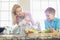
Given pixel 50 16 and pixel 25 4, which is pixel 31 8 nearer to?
pixel 25 4

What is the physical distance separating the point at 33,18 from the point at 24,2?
206mm

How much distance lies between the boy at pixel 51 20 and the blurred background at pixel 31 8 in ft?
0.13

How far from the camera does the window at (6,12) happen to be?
1.66m

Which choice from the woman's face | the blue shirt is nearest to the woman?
the woman's face

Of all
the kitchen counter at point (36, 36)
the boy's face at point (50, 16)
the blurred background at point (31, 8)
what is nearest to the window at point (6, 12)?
the blurred background at point (31, 8)

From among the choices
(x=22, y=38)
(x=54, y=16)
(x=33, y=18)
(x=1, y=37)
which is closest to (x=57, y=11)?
(x=54, y=16)

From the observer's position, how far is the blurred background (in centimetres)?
165

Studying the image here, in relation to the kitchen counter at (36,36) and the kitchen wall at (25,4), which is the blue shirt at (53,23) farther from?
the kitchen wall at (25,4)

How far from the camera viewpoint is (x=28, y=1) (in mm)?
1671

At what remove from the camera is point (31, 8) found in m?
1.67

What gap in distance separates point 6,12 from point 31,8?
285 millimetres

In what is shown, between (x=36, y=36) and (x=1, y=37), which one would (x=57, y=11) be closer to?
(x=36, y=36)

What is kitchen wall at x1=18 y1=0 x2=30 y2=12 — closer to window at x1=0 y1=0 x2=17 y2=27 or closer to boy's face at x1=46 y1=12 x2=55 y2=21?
window at x1=0 y1=0 x2=17 y2=27

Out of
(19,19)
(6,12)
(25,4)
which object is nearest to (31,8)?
(25,4)
